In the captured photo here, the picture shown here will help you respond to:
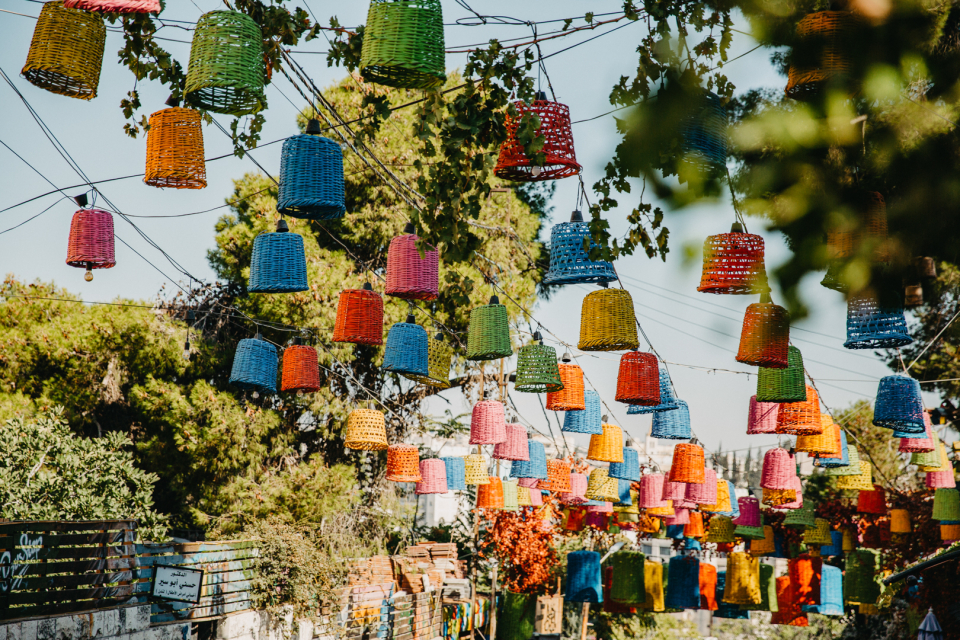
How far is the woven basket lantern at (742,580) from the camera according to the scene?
11125 mm

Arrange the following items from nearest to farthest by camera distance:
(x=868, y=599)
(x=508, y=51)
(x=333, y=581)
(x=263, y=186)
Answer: (x=508, y=51), (x=333, y=581), (x=868, y=599), (x=263, y=186)

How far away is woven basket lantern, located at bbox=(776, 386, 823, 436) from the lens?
221 inches

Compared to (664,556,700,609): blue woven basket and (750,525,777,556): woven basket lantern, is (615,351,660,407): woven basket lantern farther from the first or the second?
(750,525,777,556): woven basket lantern

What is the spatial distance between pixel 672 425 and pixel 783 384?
260 cm

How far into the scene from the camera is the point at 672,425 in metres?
7.41

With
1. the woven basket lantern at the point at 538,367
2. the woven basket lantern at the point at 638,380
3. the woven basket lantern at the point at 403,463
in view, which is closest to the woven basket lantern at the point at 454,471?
the woven basket lantern at the point at 403,463

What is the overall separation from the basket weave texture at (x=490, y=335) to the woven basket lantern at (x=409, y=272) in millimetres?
614

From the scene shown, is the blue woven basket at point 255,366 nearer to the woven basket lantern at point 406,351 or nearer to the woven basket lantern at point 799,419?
the woven basket lantern at point 406,351

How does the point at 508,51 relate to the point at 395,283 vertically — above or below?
above

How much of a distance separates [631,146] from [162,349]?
1188 cm

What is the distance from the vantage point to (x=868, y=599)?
1087cm

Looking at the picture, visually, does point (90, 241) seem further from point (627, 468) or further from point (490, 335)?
point (627, 468)

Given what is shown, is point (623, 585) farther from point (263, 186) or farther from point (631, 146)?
point (631, 146)

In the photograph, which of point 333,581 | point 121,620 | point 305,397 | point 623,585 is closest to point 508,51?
point 121,620
